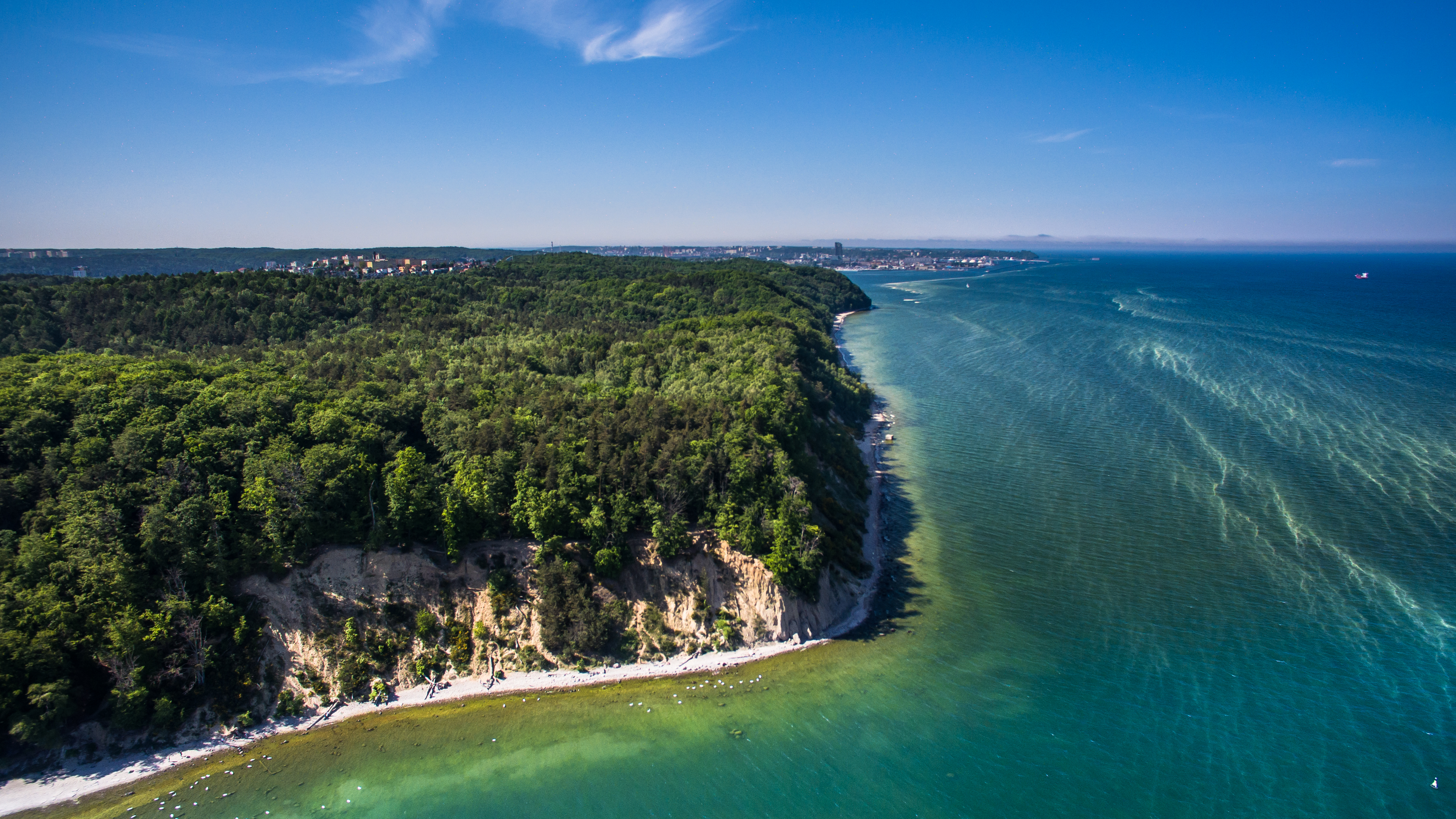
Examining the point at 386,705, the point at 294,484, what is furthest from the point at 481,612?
the point at 294,484

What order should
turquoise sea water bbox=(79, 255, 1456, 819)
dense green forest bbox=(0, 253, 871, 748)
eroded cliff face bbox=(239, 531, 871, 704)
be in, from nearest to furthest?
1. turquoise sea water bbox=(79, 255, 1456, 819)
2. dense green forest bbox=(0, 253, 871, 748)
3. eroded cliff face bbox=(239, 531, 871, 704)

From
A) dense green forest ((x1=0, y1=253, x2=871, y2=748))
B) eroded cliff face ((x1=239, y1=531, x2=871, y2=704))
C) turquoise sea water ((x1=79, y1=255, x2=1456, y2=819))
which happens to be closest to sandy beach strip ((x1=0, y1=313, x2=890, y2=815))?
eroded cliff face ((x1=239, y1=531, x2=871, y2=704))

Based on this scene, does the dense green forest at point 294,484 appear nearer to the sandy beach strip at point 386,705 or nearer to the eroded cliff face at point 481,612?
the eroded cliff face at point 481,612

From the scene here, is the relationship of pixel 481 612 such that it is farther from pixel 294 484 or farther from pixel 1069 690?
pixel 1069 690

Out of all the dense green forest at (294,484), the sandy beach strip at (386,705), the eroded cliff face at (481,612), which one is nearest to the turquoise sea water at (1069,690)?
the sandy beach strip at (386,705)

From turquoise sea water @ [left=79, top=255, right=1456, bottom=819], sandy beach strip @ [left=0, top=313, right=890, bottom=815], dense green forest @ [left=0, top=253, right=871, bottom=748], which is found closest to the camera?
turquoise sea water @ [left=79, top=255, right=1456, bottom=819]

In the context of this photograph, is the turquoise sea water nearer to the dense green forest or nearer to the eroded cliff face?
the eroded cliff face
